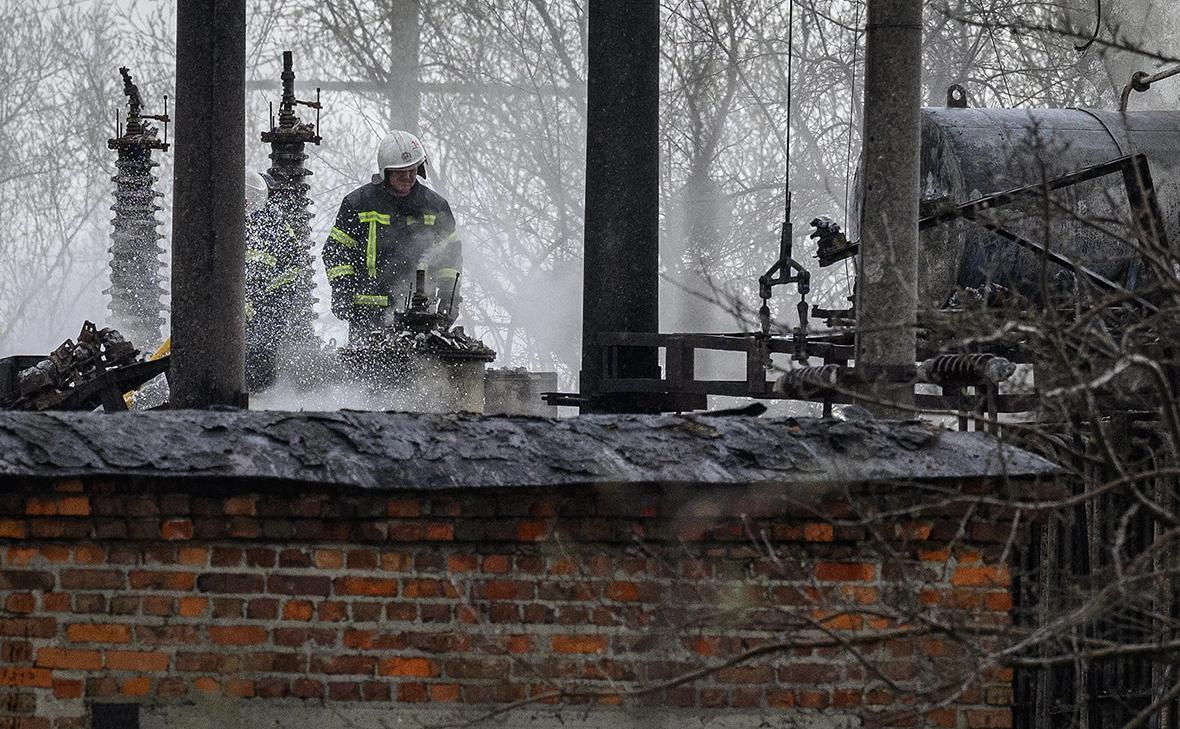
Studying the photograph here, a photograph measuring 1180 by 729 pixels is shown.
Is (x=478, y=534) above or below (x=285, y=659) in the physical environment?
above

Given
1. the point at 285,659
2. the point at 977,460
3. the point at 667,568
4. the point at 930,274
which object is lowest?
the point at 285,659

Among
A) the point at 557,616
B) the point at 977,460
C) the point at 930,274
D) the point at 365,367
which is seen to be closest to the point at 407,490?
the point at 557,616

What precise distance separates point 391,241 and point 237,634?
9115 mm

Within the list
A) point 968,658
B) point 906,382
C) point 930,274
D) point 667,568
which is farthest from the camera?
point 930,274

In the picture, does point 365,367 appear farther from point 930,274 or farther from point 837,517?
point 837,517

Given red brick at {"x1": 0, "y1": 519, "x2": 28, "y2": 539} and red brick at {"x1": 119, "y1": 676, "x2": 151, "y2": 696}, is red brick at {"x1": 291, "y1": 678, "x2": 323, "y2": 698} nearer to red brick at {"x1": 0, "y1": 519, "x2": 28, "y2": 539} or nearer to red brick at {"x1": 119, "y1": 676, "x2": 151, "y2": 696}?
red brick at {"x1": 119, "y1": 676, "x2": 151, "y2": 696}

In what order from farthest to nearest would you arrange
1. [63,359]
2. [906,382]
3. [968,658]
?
[63,359], [906,382], [968,658]

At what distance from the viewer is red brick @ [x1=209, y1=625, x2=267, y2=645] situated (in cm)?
507

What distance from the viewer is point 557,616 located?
5047 millimetres

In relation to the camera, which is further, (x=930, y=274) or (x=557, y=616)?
(x=930, y=274)

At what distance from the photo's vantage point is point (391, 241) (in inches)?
551

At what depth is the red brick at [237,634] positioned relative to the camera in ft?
16.6

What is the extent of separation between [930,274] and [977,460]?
617cm

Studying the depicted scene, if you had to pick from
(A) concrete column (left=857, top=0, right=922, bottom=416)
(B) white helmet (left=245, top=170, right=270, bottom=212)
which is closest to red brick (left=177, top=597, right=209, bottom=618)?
(A) concrete column (left=857, top=0, right=922, bottom=416)
